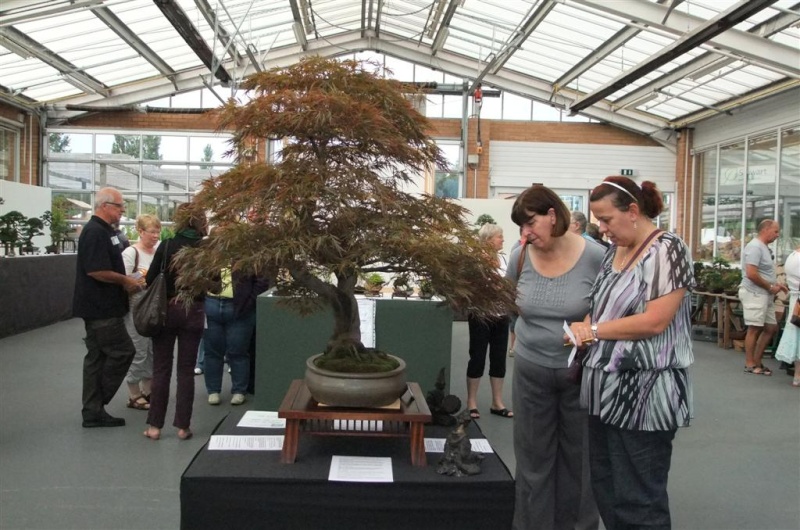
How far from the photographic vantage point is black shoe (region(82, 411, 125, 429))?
4.10 metres

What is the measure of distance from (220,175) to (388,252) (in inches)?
20.1

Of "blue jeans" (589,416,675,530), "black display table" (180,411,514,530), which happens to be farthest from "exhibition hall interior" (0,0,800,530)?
"blue jeans" (589,416,675,530)

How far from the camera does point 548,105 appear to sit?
1335 cm

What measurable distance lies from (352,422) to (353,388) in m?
0.21

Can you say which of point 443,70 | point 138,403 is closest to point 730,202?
point 443,70

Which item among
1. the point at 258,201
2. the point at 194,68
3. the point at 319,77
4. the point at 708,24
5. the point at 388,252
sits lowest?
the point at 388,252

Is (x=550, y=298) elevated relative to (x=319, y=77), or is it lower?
lower

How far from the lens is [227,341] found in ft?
15.4

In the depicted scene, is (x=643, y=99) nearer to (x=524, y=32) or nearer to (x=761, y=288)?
(x=524, y=32)

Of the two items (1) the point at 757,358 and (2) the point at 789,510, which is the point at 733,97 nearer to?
(1) the point at 757,358

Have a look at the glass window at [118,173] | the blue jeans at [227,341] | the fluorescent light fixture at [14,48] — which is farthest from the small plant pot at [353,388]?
the glass window at [118,173]

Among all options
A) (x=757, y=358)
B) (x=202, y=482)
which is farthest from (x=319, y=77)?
(x=757, y=358)

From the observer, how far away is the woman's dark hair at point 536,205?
2189mm

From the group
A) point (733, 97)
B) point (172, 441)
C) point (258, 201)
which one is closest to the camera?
point (258, 201)
